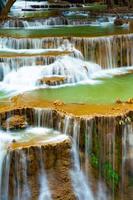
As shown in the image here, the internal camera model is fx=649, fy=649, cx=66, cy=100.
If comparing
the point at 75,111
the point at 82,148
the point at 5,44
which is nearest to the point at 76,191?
the point at 82,148

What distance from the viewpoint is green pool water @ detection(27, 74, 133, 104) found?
45.1 feet

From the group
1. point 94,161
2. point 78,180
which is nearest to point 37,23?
point 94,161

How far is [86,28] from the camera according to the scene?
70.4 feet

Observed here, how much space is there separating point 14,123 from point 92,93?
2869mm

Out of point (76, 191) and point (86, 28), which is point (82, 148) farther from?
point (86, 28)

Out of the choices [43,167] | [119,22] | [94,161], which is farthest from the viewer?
[119,22]

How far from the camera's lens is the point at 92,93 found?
47.1ft

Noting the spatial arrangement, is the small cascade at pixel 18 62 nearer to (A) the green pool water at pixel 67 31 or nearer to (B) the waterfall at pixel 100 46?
(B) the waterfall at pixel 100 46

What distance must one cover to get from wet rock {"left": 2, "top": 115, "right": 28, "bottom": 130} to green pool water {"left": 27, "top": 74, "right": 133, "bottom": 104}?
1679 mm

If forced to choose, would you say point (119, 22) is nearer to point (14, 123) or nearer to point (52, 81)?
point (52, 81)

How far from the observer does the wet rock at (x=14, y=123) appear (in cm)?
1200

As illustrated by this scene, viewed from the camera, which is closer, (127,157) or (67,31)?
(127,157)

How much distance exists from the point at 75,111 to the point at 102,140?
0.87 m

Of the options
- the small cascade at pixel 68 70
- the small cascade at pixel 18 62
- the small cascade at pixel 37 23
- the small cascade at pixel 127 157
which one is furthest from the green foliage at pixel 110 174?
the small cascade at pixel 37 23
